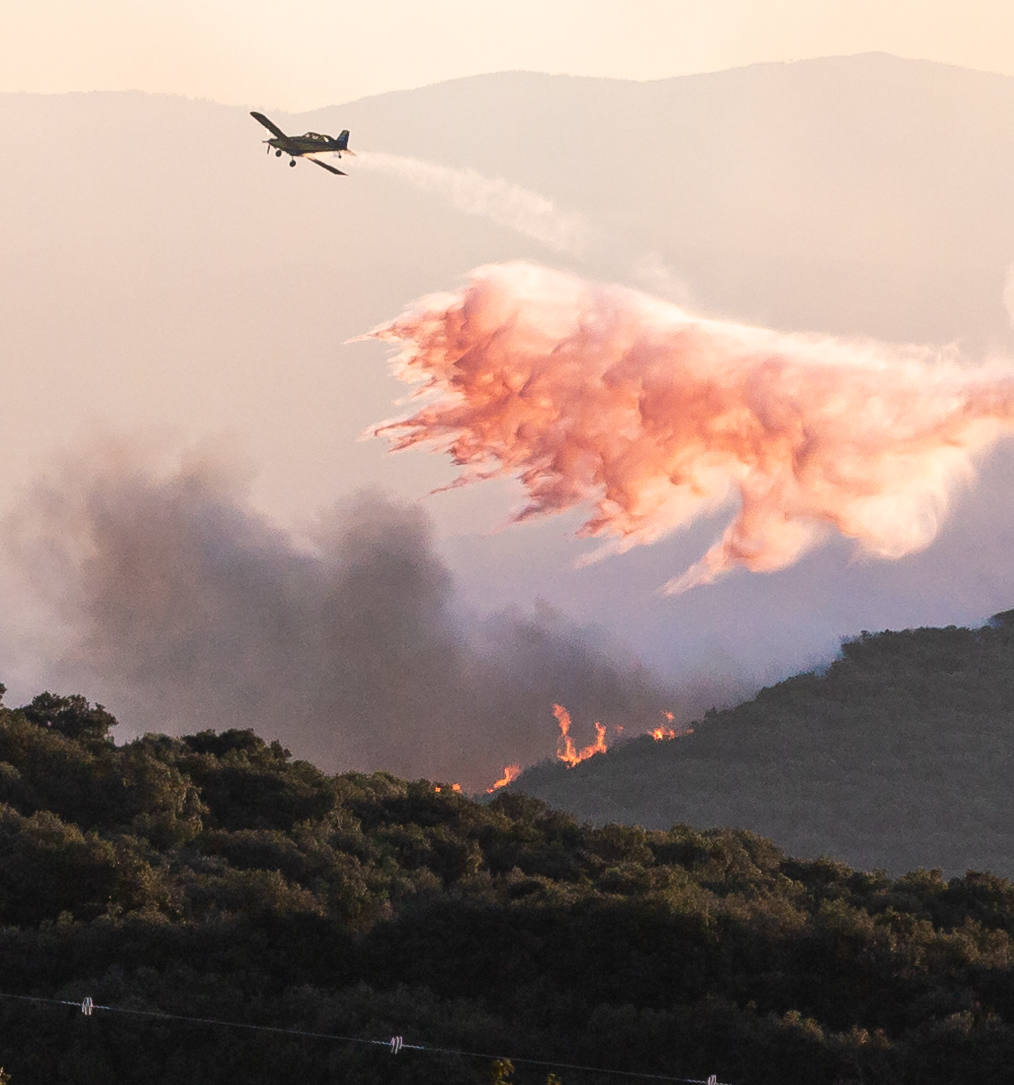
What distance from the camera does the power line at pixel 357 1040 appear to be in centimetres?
3912

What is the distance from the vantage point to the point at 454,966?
1965 inches

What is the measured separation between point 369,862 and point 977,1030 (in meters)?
30.1

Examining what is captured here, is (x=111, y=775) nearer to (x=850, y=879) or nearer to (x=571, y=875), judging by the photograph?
(x=571, y=875)

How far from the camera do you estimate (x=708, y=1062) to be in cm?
4094

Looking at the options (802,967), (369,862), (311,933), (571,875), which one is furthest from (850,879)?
(311,933)

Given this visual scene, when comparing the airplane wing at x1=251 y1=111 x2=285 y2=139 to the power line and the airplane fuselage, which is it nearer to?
the airplane fuselage

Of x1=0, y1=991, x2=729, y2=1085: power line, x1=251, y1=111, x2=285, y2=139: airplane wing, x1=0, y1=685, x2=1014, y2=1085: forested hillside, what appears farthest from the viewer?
x1=251, y1=111, x2=285, y2=139: airplane wing

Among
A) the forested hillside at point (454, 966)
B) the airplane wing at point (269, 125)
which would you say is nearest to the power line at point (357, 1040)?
the forested hillside at point (454, 966)

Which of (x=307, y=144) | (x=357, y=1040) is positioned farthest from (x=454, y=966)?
(x=307, y=144)

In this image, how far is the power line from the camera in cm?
3912

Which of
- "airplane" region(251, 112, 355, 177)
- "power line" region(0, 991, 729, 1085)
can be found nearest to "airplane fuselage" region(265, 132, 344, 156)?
"airplane" region(251, 112, 355, 177)

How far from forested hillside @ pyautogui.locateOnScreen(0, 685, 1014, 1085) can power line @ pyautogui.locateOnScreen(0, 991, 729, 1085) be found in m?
0.16

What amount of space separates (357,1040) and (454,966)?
11069mm

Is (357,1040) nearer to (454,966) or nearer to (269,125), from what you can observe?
(454,966)
